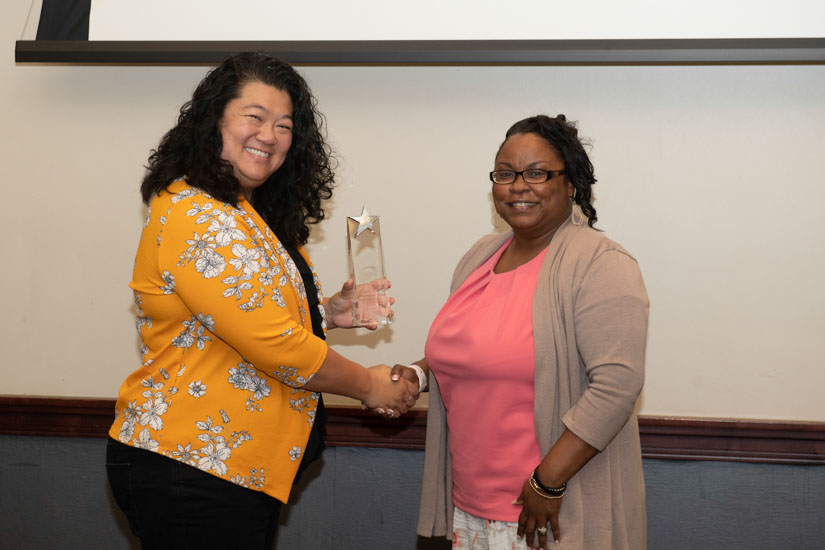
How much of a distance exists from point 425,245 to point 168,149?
0.99 meters

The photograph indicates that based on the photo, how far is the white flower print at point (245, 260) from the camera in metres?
1.47

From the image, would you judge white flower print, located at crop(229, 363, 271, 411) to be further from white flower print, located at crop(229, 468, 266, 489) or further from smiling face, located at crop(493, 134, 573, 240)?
smiling face, located at crop(493, 134, 573, 240)

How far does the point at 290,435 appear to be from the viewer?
5.34 ft

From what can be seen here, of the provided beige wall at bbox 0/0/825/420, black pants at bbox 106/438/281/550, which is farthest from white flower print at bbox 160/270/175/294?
beige wall at bbox 0/0/825/420

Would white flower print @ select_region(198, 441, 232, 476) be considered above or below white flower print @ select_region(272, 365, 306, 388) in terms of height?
below

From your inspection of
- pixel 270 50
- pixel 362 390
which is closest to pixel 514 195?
pixel 362 390

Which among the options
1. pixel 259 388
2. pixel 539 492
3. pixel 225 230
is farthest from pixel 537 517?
pixel 225 230

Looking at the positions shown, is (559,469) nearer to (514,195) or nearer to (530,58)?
(514,195)

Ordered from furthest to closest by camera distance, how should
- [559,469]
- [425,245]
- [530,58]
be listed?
[425,245] < [530,58] < [559,469]

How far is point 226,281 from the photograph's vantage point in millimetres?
1461

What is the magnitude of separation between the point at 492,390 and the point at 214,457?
0.61 m

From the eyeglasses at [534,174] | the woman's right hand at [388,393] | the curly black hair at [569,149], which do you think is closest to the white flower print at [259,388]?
the woman's right hand at [388,393]

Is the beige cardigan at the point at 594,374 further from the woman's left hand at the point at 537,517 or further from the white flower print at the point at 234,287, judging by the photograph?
the white flower print at the point at 234,287

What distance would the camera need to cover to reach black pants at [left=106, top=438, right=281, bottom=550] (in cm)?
150
